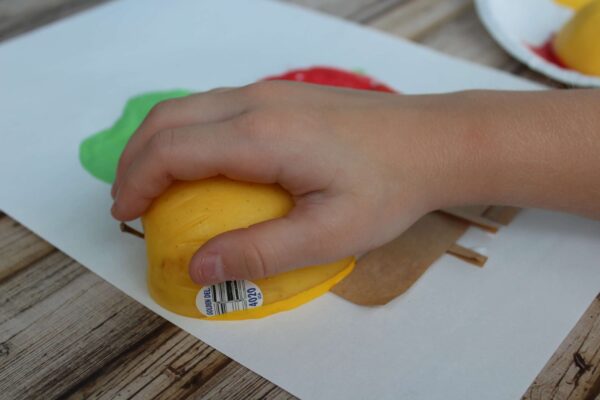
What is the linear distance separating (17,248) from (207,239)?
22cm

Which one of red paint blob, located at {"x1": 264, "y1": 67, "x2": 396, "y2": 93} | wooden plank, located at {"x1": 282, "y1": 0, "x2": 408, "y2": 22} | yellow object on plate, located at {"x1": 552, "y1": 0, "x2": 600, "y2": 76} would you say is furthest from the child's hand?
wooden plank, located at {"x1": 282, "y1": 0, "x2": 408, "y2": 22}

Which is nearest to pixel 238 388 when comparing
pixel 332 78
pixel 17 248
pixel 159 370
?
pixel 159 370

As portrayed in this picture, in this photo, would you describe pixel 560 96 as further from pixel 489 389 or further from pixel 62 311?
pixel 62 311

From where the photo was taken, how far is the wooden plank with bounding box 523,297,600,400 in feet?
1.66

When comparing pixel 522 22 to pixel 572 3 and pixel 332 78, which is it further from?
pixel 332 78

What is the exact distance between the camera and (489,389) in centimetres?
51

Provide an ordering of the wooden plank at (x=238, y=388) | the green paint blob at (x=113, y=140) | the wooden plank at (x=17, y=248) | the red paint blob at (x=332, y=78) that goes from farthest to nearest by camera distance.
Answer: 1. the red paint blob at (x=332, y=78)
2. the green paint blob at (x=113, y=140)
3. the wooden plank at (x=17, y=248)
4. the wooden plank at (x=238, y=388)

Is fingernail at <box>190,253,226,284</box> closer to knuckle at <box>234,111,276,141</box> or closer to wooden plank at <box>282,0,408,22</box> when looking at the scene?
knuckle at <box>234,111,276,141</box>

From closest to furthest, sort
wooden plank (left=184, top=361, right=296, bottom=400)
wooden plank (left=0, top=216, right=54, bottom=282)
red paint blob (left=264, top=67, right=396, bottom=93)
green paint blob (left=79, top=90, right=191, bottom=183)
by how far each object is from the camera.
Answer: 1. wooden plank (left=184, top=361, right=296, bottom=400)
2. wooden plank (left=0, top=216, right=54, bottom=282)
3. green paint blob (left=79, top=90, right=191, bottom=183)
4. red paint blob (left=264, top=67, right=396, bottom=93)

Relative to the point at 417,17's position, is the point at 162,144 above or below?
below

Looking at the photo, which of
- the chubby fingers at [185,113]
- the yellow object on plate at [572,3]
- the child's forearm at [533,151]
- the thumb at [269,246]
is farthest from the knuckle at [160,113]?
the yellow object on plate at [572,3]

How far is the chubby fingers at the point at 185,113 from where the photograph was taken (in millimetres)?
595

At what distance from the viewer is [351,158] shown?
1.83 ft

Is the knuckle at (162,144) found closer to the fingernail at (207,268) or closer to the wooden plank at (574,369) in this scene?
the fingernail at (207,268)
